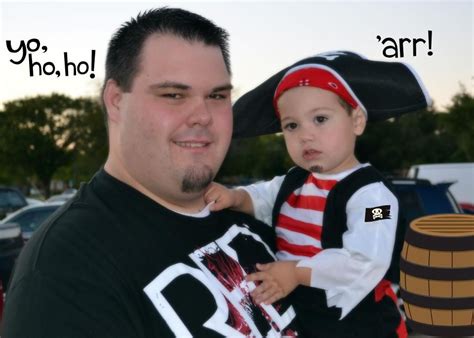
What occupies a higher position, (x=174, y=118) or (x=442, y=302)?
(x=174, y=118)

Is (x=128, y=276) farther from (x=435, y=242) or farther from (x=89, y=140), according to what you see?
(x=89, y=140)

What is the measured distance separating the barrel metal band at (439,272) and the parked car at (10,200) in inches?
498

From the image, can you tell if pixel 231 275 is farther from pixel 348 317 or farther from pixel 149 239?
pixel 348 317

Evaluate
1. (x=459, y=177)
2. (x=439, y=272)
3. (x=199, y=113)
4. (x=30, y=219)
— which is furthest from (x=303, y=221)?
(x=459, y=177)

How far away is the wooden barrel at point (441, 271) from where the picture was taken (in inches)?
102

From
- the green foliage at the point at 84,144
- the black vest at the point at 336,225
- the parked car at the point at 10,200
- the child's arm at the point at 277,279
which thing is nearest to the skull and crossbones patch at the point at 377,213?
the black vest at the point at 336,225

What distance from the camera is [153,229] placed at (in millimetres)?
2025

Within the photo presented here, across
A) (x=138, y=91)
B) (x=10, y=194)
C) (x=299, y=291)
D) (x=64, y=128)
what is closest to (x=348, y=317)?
(x=299, y=291)

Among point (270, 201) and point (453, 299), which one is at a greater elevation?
point (270, 201)

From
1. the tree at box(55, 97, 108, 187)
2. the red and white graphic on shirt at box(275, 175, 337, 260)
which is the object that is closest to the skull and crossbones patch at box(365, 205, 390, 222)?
the red and white graphic on shirt at box(275, 175, 337, 260)

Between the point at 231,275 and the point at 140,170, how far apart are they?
503 mm

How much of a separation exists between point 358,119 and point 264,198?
0.59 m

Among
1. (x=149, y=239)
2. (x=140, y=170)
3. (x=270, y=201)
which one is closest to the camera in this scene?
(x=149, y=239)

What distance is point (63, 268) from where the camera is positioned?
1.73m
